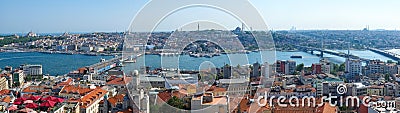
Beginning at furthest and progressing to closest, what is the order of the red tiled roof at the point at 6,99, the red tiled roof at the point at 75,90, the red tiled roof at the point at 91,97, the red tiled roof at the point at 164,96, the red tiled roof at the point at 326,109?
the red tiled roof at the point at 75,90
the red tiled roof at the point at 6,99
the red tiled roof at the point at 91,97
the red tiled roof at the point at 164,96
the red tiled roof at the point at 326,109

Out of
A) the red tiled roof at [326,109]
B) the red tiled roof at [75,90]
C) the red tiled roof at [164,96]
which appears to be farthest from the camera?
the red tiled roof at [75,90]

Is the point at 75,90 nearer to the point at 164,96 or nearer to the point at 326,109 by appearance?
the point at 164,96

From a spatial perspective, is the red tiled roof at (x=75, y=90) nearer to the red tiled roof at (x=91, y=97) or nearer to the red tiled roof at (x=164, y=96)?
the red tiled roof at (x=91, y=97)

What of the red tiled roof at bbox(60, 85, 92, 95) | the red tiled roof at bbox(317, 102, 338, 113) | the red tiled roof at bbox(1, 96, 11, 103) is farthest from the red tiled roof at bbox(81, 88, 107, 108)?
the red tiled roof at bbox(317, 102, 338, 113)

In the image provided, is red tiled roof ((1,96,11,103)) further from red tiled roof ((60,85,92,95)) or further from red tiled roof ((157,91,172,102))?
red tiled roof ((157,91,172,102))

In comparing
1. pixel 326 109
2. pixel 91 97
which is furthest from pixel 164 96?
pixel 326 109

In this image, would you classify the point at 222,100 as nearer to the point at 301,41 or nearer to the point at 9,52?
the point at 9,52

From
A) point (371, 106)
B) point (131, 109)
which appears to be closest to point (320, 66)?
point (371, 106)

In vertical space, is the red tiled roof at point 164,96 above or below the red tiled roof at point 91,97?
above

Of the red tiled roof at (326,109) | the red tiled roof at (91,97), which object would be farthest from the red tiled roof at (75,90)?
the red tiled roof at (326,109)

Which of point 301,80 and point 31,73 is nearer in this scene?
point 301,80

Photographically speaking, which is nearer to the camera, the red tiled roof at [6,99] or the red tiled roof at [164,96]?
the red tiled roof at [164,96]
